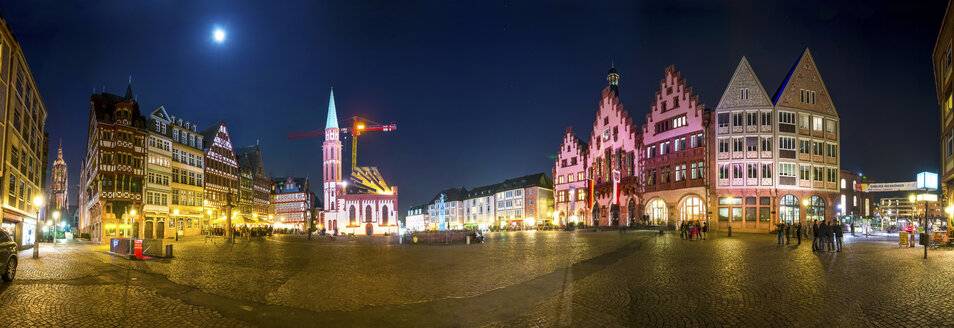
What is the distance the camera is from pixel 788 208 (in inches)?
2172

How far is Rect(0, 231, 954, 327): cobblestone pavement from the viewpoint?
9.25 m

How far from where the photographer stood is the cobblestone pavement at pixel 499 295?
9250 mm

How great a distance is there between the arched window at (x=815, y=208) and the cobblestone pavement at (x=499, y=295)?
42.1 m

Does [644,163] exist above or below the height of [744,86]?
below

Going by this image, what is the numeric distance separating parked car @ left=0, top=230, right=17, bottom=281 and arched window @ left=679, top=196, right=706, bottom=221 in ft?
187

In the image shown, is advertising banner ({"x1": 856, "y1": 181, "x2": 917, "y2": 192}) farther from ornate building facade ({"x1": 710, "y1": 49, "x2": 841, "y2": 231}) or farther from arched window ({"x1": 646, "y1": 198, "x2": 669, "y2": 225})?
arched window ({"x1": 646, "y1": 198, "x2": 669, "y2": 225})

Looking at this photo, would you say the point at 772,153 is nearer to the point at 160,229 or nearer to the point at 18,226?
the point at 18,226

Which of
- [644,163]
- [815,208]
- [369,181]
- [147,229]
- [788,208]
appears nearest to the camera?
[788,208]

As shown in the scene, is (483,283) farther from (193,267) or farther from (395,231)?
(395,231)

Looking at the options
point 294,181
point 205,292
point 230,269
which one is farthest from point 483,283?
point 294,181

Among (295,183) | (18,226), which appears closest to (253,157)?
(295,183)

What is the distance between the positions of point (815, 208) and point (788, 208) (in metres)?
3.70

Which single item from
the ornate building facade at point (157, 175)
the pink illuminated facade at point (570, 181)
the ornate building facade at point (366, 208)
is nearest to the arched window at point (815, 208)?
the pink illuminated facade at point (570, 181)

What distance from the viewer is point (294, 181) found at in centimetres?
12419
